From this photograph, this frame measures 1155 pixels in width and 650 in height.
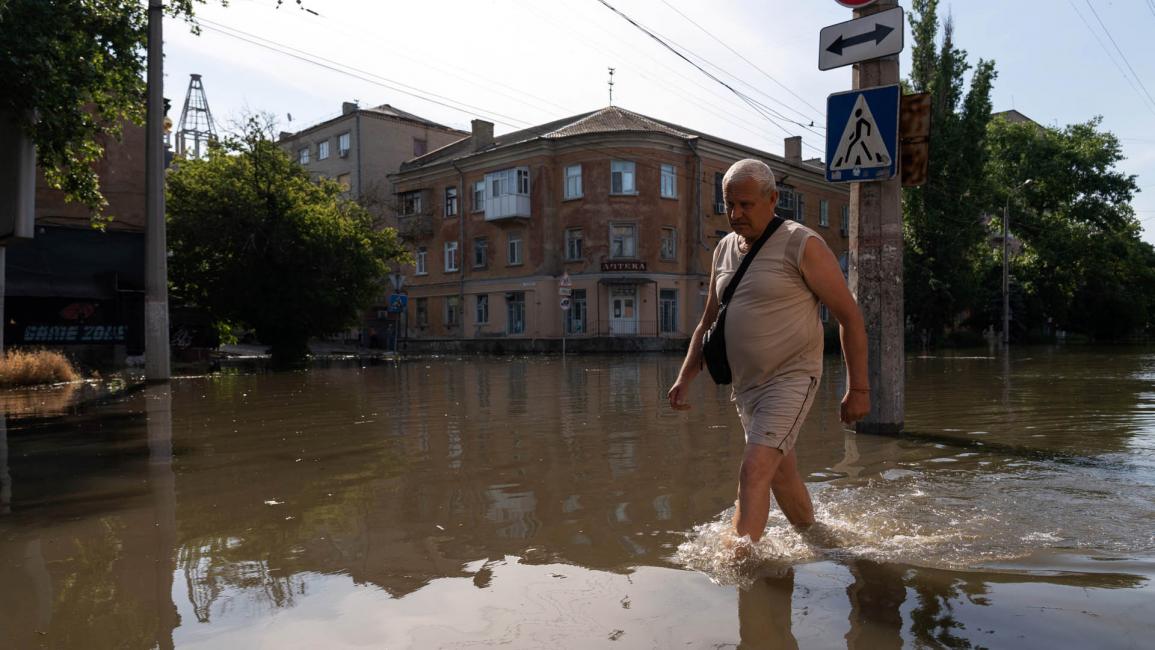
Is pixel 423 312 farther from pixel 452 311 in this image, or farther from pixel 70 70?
pixel 70 70

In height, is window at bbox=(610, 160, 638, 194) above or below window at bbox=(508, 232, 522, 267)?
above

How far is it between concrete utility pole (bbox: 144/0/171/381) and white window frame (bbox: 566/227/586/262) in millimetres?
26590

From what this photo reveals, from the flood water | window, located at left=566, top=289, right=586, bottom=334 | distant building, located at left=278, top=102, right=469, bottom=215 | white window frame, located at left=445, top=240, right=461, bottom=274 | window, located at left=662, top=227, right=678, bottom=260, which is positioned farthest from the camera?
distant building, located at left=278, top=102, right=469, bottom=215

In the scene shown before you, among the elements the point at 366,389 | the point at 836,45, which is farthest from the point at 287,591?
the point at 366,389

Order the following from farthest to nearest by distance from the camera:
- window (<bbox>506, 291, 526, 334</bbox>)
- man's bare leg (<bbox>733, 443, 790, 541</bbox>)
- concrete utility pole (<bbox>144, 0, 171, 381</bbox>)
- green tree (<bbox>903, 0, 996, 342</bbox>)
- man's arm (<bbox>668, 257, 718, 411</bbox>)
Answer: window (<bbox>506, 291, 526, 334</bbox>) → green tree (<bbox>903, 0, 996, 342</bbox>) → concrete utility pole (<bbox>144, 0, 171, 381</bbox>) → man's arm (<bbox>668, 257, 718, 411</bbox>) → man's bare leg (<bbox>733, 443, 790, 541</bbox>)

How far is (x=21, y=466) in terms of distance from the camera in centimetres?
598

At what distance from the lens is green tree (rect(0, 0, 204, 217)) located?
34.5ft

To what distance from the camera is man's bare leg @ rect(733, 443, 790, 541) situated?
332cm

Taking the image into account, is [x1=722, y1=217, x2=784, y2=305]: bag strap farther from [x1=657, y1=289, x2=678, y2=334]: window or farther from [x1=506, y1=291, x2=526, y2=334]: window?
→ [x1=506, y1=291, x2=526, y2=334]: window

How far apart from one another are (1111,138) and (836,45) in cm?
5705

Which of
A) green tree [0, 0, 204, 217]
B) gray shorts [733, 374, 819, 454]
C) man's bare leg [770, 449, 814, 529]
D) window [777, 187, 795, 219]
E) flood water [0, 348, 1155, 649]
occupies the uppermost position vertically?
window [777, 187, 795, 219]

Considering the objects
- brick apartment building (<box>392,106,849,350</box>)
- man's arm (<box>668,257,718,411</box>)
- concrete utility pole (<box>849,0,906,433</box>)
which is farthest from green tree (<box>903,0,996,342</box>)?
man's arm (<box>668,257,718,411</box>)

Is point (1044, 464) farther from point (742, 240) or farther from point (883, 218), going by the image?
point (742, 240)

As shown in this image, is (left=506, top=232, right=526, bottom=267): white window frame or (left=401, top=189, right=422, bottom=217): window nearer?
(left=506, top=232, right=526, bottom=267): white window frame
